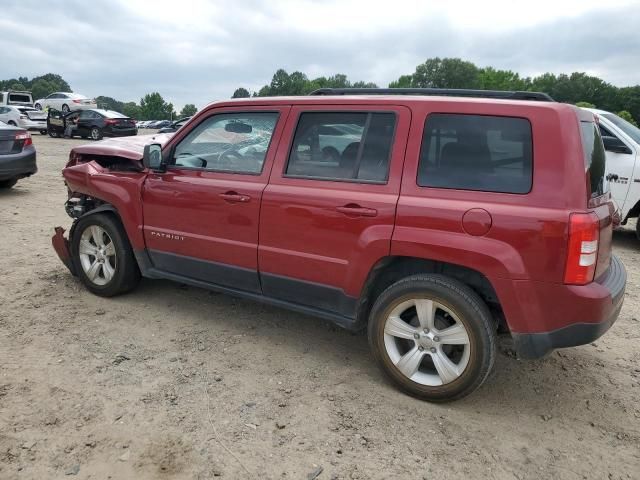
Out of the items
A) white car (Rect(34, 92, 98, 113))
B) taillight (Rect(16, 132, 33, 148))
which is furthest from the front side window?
white car (Rect(34, 92, 98, 113))

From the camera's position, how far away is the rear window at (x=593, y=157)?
2.73 m

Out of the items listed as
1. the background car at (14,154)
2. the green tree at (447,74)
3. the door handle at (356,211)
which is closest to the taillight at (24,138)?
the background car at (14,154)

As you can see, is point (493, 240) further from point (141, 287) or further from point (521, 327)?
point (141, 287)

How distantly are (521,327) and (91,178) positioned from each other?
3.66 meters

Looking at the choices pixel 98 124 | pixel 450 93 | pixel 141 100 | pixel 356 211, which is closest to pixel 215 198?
pixel 356 211

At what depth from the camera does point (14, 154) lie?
8.80 meters

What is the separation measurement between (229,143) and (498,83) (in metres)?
108

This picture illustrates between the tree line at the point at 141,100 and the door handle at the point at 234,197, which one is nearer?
the door handle at the point at 234,197

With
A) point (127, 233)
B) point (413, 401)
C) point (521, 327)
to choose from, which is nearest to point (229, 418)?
point (413, 401)

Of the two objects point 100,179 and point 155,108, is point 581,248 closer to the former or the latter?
point 100,179

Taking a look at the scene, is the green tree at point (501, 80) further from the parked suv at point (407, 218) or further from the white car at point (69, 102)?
the parked suv at point (407, 218)

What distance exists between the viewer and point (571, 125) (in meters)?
2.69

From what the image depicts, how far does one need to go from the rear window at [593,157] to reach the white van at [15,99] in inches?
1304

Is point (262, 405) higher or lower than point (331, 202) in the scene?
lower
